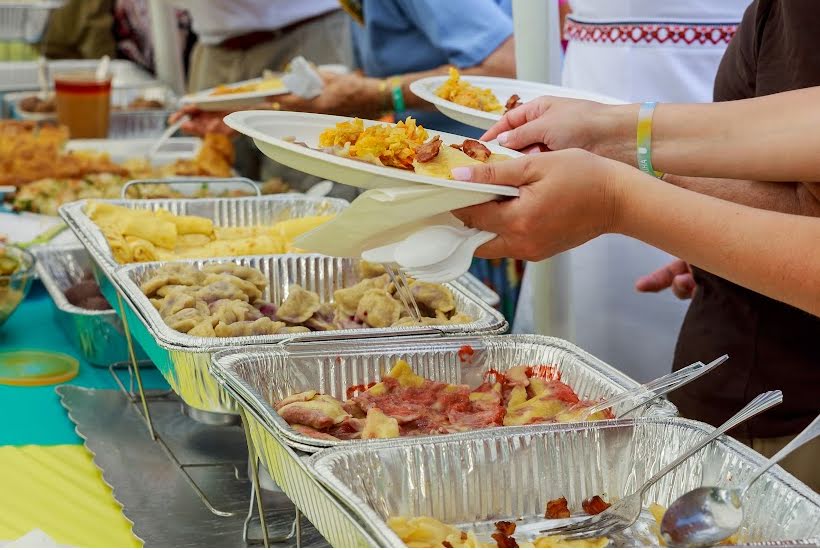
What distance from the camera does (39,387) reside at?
1.75 meters

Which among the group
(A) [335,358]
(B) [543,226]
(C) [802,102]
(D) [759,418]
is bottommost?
(D) [759,418]

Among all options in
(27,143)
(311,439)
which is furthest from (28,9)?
(311,439)

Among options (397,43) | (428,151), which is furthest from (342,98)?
(428,151)

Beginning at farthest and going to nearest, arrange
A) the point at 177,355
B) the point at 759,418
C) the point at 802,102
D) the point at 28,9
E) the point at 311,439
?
the point at 28,9 → the point at 759,418 → the point at 177,355 → the point at 802,102 → the point at 311,439

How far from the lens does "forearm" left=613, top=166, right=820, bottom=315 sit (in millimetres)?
1025

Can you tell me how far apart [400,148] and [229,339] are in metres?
0.38

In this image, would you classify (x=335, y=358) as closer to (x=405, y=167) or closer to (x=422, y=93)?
(x=405, y=167)

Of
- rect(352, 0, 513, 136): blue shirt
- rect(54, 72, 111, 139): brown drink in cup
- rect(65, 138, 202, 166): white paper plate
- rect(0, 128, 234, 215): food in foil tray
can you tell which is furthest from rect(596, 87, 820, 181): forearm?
rect(54, 72, 111, 139): brown drink in cup

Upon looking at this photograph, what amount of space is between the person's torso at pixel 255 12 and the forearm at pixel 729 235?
2520mm

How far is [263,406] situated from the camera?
111cm

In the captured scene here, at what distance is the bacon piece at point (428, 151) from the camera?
1.18m

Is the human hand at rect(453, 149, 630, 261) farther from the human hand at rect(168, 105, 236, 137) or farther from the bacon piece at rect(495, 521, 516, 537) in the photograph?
the human hand at rect(168, 105, 236, 137)

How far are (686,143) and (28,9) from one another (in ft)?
15.4

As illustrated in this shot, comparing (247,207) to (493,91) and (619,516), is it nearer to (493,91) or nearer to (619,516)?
(493,91)
